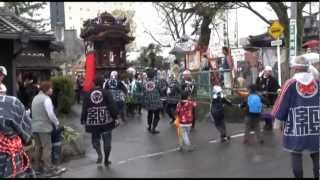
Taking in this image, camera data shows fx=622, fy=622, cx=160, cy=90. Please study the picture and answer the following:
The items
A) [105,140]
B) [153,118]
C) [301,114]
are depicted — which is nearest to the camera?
[301,114]

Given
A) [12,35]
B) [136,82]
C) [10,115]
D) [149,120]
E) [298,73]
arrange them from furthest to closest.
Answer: [136,82]
[149,120]
[12,35]
[298,73]
[10,115]

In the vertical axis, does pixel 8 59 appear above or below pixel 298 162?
above

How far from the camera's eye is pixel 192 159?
12086mm

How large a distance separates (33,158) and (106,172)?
1375 mm

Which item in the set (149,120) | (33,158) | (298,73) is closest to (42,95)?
(33,158)

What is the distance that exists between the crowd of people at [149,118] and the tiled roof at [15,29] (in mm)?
1973

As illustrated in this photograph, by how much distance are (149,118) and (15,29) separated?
15.8 ft

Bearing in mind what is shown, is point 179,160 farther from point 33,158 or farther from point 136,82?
point 136,82

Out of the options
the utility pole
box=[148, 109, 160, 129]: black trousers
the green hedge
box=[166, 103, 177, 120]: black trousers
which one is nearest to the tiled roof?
box=[148, 109, 160, 129]: black trousers

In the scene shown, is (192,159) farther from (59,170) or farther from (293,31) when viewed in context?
(293,31)

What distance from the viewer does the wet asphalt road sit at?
1039 cm

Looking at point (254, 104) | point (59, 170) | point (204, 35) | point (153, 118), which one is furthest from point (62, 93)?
point (59, 170)

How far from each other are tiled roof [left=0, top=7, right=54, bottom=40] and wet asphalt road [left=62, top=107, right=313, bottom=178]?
9.83 ft

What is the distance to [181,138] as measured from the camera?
1337cm
